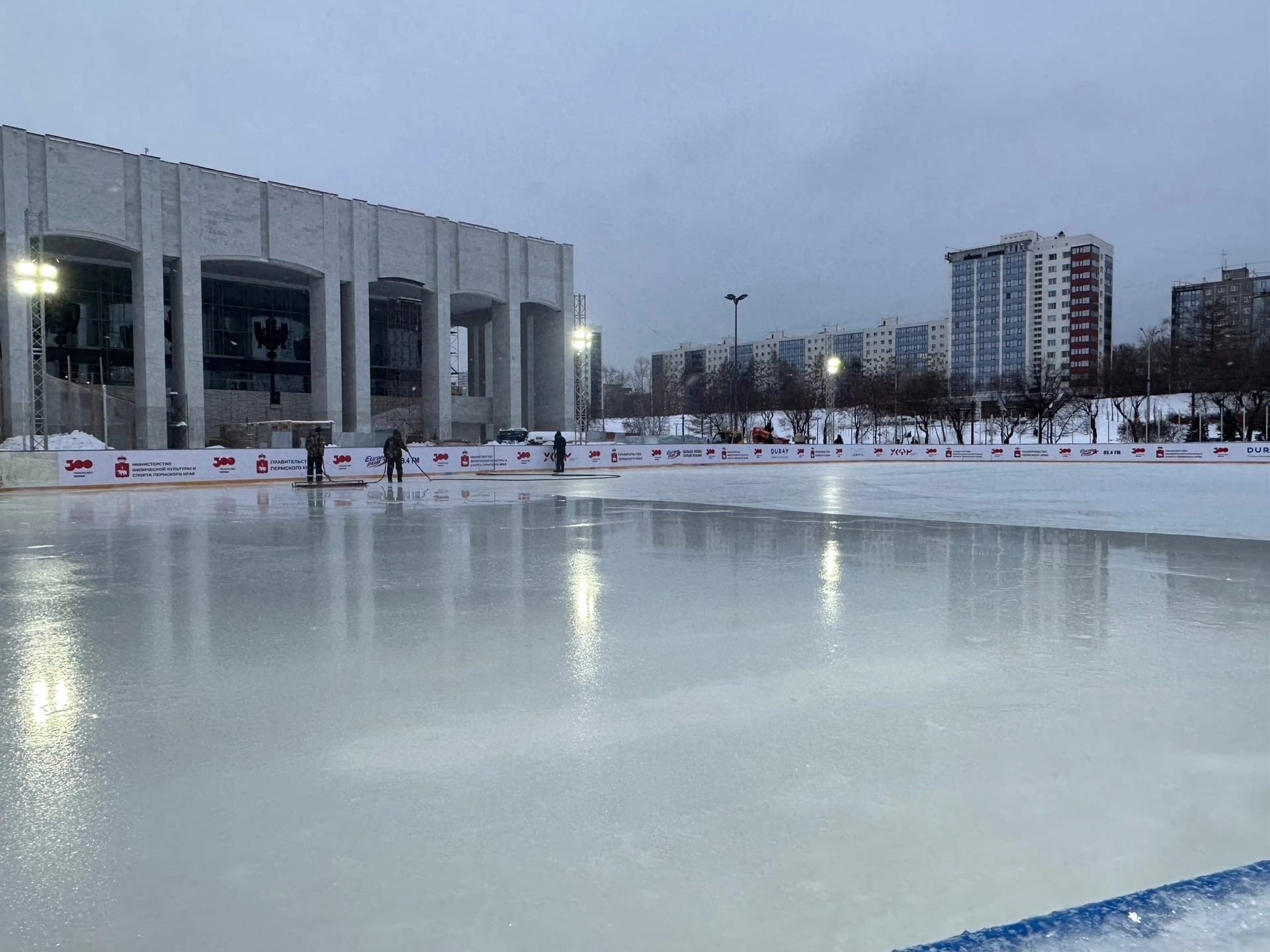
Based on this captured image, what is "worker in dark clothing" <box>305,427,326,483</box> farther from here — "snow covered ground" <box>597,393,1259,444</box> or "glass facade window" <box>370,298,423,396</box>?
"snow covered ground" <box>597,393,1259,444</box>

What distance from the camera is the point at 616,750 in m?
3.84

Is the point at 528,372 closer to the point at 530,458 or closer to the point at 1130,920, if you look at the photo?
the point at 530,458

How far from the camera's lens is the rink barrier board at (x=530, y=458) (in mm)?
26672

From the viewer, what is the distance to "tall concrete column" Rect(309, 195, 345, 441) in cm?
4828

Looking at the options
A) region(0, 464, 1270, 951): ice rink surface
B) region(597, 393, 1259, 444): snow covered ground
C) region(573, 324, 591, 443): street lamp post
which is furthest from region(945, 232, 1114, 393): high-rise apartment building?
region(0, 464, 1270, 951): ice rink surface

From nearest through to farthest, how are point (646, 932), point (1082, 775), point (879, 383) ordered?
1. point (646, 932)
2. point (1082, 775)
3. point (879, 383)

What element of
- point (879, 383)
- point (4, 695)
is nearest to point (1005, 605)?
point (4, 695)

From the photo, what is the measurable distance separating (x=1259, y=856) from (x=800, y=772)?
5.04ft

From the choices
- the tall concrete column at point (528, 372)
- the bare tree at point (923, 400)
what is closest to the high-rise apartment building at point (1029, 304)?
the bare tree at point (923, 400)

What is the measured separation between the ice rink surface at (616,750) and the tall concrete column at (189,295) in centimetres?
3866

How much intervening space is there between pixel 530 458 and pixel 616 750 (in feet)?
111

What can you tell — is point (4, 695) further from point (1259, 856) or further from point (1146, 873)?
point (1259, 856)

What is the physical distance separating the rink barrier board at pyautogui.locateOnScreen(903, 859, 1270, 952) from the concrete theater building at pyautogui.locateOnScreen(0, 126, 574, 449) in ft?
130

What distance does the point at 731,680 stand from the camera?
4934 mm
